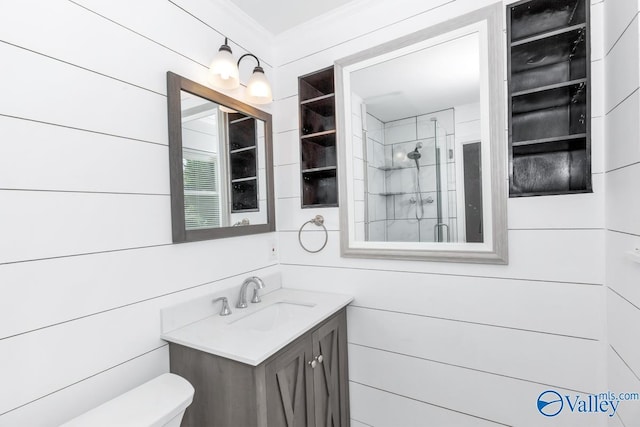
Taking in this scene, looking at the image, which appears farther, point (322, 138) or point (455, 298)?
point (322, 138)

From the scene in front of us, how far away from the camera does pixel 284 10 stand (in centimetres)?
171

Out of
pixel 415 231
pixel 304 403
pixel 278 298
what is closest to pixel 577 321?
pixel 415 231

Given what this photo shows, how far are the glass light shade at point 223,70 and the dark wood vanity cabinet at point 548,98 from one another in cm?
129

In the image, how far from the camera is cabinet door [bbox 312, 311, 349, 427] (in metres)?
1.43

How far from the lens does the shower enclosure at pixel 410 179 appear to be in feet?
4.99

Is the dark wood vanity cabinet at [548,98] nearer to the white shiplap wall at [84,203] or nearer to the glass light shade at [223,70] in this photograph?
the glass light shade at [223,70]

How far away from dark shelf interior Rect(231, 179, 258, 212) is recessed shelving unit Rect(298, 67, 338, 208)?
310 millimetres

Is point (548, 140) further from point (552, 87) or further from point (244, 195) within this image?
point (244, 195)

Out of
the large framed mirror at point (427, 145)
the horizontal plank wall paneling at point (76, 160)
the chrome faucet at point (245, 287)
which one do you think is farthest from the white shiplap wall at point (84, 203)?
the large framed mirror at point (427, 145)

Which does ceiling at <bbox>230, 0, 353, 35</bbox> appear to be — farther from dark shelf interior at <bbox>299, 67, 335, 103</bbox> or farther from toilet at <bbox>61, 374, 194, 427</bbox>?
toilet at <bbox>61, 374, 194, 427</bbox>

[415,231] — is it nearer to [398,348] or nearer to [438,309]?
[438,309]

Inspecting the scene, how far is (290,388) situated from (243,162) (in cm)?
119

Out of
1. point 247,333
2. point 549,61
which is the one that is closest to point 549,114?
point 549,61

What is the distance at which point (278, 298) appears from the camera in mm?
1773
